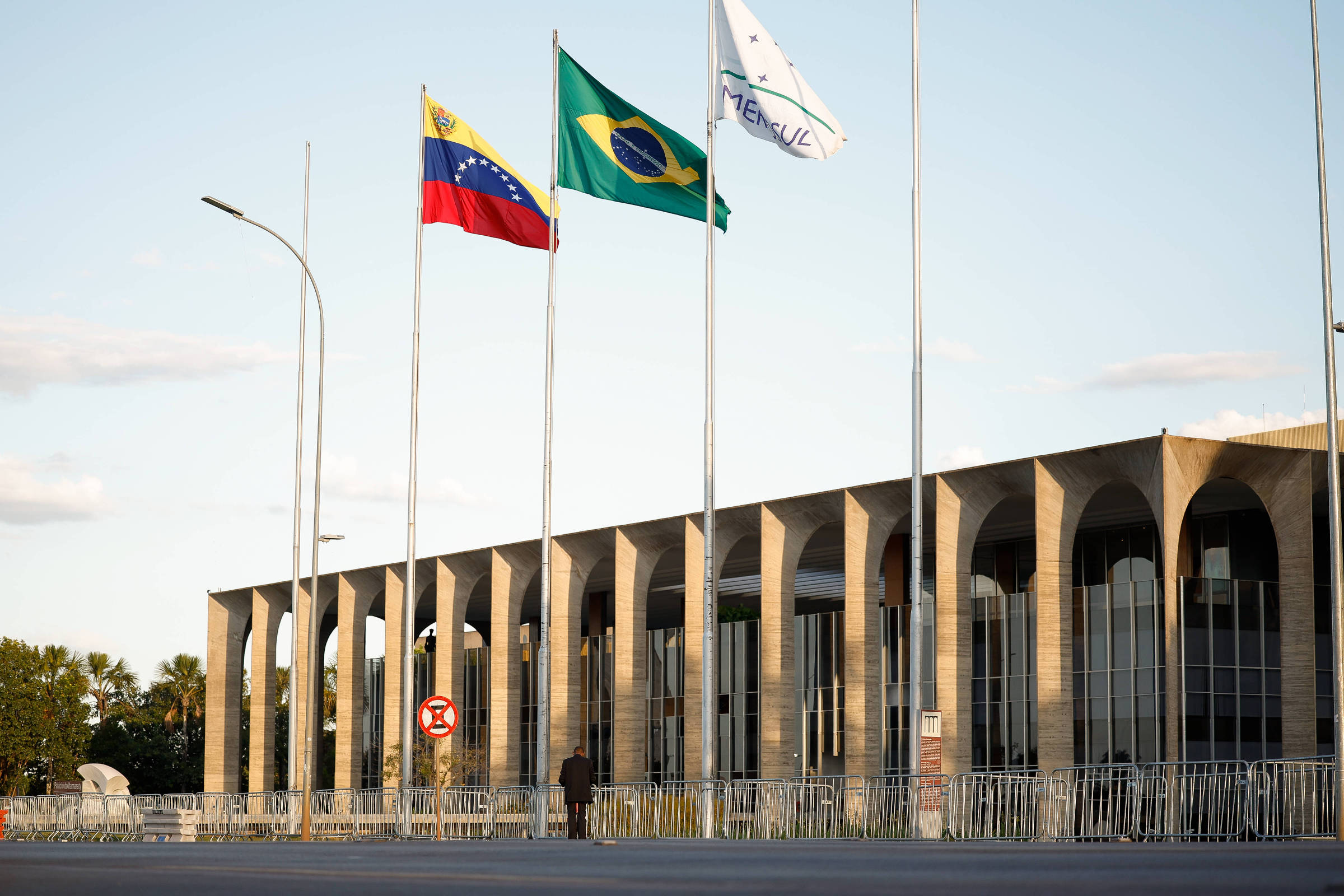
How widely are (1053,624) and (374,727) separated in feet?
129

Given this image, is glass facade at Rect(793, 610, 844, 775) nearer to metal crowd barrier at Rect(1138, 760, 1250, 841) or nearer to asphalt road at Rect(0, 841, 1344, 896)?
metal crowd barrier at Rect(1138, 760, 1250, 841)

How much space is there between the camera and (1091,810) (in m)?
26.2

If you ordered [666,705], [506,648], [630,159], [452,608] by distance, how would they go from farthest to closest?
[452,608] → [666,705] → [506,648] → [630,159]

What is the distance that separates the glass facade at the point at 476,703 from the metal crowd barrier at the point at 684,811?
3005 cm

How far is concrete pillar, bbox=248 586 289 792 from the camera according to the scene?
205ft

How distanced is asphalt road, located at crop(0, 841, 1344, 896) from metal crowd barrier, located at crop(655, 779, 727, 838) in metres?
11.8

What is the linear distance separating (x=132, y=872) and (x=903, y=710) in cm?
3392

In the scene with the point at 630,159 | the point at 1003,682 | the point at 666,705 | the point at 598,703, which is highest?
the point at 630,159

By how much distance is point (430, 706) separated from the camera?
28.7 m

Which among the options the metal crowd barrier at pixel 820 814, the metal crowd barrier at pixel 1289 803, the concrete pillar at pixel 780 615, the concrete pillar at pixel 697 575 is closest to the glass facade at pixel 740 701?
the concrete pillar at pixel 697 575

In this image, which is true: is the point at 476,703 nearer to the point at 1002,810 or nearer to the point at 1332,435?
the point at 1002,810

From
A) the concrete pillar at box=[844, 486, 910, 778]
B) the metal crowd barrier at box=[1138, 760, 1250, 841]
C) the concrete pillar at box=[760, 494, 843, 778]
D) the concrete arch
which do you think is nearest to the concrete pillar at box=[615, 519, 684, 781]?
the concrete pillar at box=[760, 494, 843, 778]

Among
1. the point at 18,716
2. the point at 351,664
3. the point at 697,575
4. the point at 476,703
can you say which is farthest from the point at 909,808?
the point at 18,716

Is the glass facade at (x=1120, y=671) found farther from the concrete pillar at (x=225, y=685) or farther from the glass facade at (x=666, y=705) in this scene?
the concrete pillar at (x=225, y=685)
